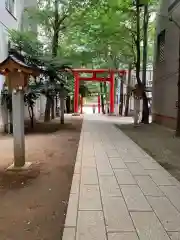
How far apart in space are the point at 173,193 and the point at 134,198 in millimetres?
698

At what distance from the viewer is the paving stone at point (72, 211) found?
3.62 metres

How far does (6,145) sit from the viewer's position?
9391mm

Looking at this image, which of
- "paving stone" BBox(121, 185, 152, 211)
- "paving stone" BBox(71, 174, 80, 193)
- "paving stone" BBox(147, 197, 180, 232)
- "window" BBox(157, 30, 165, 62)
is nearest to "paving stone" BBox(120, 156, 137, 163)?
"paving stone" BBox(71, 174, 80, 193)

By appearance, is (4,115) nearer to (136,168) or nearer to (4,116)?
(4,116)

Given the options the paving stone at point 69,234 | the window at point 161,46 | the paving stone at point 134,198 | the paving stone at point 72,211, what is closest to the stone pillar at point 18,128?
the paving stone at point 72,211

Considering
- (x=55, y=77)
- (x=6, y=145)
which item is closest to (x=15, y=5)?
(x=55, y=77)

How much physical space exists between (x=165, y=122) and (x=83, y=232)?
1329 centimetres

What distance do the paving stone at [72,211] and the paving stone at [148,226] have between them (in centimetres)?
71

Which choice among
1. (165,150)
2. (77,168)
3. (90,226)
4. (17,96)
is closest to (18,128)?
(17,96)

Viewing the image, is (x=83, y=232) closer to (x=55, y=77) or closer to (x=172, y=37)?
(x=55, y=77)

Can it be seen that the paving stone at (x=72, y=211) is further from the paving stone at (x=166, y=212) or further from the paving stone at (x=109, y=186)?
the paving stone at (x=166, y=212)

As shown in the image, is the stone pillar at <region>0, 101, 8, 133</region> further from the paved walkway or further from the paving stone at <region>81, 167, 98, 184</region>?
the paving stone at <region>81, 167, 98, 184</region>

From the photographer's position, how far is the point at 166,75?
16.2m

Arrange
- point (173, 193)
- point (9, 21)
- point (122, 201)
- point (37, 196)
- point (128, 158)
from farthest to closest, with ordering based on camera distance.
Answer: point (9, 21), point (128, 158), point (173, 193), point (37, 196), point (122, 201)
